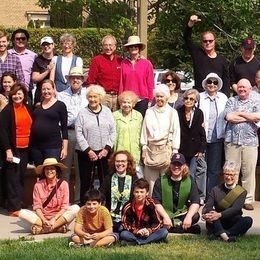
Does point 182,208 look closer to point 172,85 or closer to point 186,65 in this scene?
point 172,85

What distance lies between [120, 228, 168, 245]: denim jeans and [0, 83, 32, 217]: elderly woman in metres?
2.25

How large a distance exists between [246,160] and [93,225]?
309 centimetres

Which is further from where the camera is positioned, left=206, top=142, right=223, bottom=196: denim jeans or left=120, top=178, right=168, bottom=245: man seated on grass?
left=206, top=142, right=223, bottom=196: denim jeans

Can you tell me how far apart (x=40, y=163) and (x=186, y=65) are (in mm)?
6618

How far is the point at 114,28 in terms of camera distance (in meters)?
17.0

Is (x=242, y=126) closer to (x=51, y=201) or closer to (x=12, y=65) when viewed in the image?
(x=51, y=201)

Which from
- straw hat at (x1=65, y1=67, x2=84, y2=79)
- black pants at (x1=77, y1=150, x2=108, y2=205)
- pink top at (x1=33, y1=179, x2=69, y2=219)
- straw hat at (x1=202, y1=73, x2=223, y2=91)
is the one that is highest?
straw hat at (x1=65, y1=67, x2=84, y2=79)

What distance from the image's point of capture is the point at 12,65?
11273 millimetres

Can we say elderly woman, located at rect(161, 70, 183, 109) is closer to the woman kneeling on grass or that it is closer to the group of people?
the group of people

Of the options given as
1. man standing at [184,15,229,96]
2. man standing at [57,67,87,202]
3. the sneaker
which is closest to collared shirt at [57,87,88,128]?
man standing at [57,67,87,202]

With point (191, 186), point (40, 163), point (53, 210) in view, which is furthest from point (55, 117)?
point (191, 186)

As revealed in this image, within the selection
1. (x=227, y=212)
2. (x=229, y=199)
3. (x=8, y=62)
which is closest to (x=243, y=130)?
(x=229, y=199)

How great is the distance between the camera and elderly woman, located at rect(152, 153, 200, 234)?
31.6 ft

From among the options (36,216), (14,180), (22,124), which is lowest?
(36,216)
